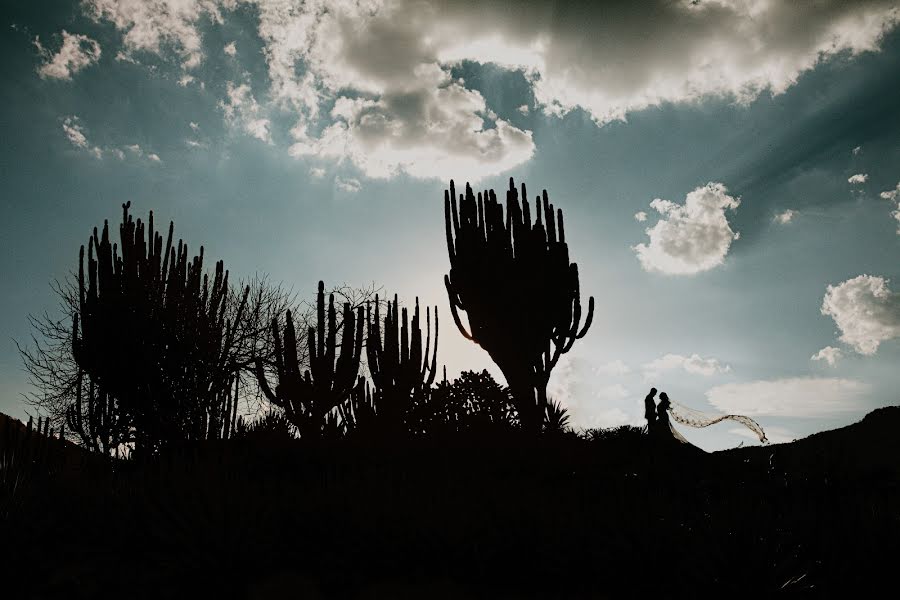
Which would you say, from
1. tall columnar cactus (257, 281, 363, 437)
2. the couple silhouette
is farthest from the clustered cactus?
the couple silhouette

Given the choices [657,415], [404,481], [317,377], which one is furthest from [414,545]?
[657,415]

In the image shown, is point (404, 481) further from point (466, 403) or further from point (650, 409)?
point (650, 409)

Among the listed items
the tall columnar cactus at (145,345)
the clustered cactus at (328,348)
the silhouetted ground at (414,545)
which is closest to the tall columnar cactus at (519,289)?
the clustered cactus at (328,348)

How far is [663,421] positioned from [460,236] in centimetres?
720

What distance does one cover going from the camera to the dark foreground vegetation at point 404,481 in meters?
3.80

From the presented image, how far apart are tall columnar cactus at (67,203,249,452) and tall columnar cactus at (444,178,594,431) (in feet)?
19.2

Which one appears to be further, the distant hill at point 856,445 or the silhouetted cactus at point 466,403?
the distant hill at point 856,445

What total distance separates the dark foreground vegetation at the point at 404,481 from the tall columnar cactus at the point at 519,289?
0.16ft

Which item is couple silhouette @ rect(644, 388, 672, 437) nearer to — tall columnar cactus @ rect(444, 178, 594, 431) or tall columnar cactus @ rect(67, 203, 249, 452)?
tall columnar cactus @ rect(444, 178, 594, 431)

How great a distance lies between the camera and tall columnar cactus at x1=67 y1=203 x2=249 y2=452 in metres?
11.4

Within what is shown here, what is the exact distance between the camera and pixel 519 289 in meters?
13.1

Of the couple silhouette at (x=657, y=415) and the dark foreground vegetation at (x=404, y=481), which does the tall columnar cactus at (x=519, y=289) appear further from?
the couple silhouette at (x=657, y=415)

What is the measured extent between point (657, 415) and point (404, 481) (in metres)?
11.9

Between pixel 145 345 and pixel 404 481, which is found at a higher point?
pixel 145 345
